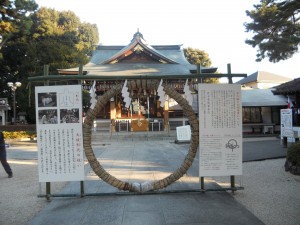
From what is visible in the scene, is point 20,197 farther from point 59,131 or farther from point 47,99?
point 47,99

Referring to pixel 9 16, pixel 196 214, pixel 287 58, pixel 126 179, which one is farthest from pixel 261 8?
pixel 9 16

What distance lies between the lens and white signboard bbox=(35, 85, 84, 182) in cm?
491

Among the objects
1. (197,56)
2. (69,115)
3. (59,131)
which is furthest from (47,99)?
(197,56)

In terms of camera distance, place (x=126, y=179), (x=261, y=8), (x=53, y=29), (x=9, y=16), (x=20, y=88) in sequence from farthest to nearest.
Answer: (x=53, y=29) → (x=20, y=88) → (x=9, y=16) → (x=261, y=8) → (x=126, y=179)

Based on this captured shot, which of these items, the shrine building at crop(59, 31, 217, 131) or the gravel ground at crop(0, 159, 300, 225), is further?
the shrine building at crop(59, 31, 217, 131)

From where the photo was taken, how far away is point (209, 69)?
21.6 m

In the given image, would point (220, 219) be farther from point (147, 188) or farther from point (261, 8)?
point (261, 8)

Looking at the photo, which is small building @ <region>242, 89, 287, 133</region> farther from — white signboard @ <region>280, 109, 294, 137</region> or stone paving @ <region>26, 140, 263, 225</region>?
stone paving @ <region>26, 140, 263, 225</region>

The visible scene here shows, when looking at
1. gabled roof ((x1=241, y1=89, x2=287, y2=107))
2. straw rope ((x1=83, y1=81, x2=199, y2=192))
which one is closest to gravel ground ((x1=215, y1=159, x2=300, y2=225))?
straw rope ((x1=83, y1=81, x2=199, y2=192))

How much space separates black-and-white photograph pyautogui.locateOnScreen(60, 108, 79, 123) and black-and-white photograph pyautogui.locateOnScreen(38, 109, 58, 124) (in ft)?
0.39

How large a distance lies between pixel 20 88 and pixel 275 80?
33.4m

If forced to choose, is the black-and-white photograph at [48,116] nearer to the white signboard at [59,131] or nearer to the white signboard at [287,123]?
the white signboard at [59,131]

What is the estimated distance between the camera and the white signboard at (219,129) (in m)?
5.10

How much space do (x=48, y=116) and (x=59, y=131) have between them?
0.32m
